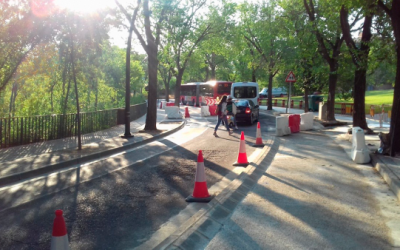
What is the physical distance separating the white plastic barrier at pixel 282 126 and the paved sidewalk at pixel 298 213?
672 centimetres

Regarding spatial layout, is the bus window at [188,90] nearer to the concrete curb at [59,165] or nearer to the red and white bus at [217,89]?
the red and white bus at [217,89]

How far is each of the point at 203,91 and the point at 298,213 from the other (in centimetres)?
4592

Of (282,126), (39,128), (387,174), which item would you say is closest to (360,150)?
(387,174)

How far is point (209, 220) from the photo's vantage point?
5871 millimetres

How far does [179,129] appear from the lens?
22438 mm

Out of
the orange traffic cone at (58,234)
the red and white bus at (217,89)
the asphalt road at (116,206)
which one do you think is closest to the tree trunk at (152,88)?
the asphalt road at (116,206)

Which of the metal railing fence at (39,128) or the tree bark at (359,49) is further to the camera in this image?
the tree bark at (359,49)

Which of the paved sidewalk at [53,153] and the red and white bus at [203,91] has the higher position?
the red and white bus at [203,91]

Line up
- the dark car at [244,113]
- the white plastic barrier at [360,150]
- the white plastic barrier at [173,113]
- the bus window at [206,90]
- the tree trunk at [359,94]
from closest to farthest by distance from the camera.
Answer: the white plastic barrier at [360,150]
the tree trunk at [359,94]
the dark car at [244,113]
the white plastic barrier at [173,113]
the bus window at [206,90]

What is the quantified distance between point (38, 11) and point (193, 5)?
88.3 ft

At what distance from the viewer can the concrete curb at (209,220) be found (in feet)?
16.2

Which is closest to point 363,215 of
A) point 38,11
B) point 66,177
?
point 66,177

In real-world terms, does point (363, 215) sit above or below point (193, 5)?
below

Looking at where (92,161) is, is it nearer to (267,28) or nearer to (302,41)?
(302,41)
